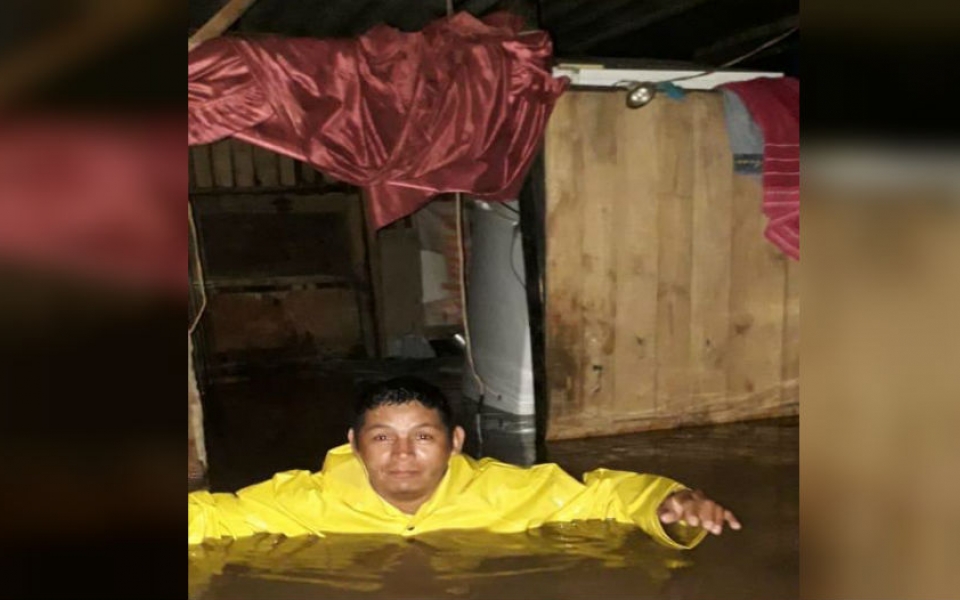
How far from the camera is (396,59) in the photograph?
4.26 m

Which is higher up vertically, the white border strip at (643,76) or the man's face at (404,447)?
the white border strip at (643,76)

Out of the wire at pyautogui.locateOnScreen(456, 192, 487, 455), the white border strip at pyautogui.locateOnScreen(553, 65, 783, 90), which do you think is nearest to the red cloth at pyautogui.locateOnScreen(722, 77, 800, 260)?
the white border strip at pyautogui.locateOnScreen(553, 65, 783, 90)

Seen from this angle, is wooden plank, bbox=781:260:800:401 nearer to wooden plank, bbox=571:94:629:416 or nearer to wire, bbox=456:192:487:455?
wooden plank, bbox=571:94:629:416

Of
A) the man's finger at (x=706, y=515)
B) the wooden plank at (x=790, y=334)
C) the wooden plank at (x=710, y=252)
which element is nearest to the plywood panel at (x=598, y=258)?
the wooden plank at (x=710, y=252)

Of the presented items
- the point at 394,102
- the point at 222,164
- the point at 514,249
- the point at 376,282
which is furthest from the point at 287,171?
the point at 394,102

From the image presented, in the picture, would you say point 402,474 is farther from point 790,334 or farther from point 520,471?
point 790,334

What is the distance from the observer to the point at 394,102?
4.27m

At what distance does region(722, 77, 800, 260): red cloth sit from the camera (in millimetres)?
4883

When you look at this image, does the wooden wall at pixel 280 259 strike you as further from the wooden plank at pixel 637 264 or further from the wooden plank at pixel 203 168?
the wooden plank at pixel 637 264

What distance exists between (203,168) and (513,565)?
6125mm

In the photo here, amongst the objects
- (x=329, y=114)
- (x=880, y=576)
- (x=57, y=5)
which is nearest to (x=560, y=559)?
(x=329, y=114)

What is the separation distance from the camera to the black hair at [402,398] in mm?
3205

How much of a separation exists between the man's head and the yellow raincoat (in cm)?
12

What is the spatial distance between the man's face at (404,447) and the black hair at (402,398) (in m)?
0.02
